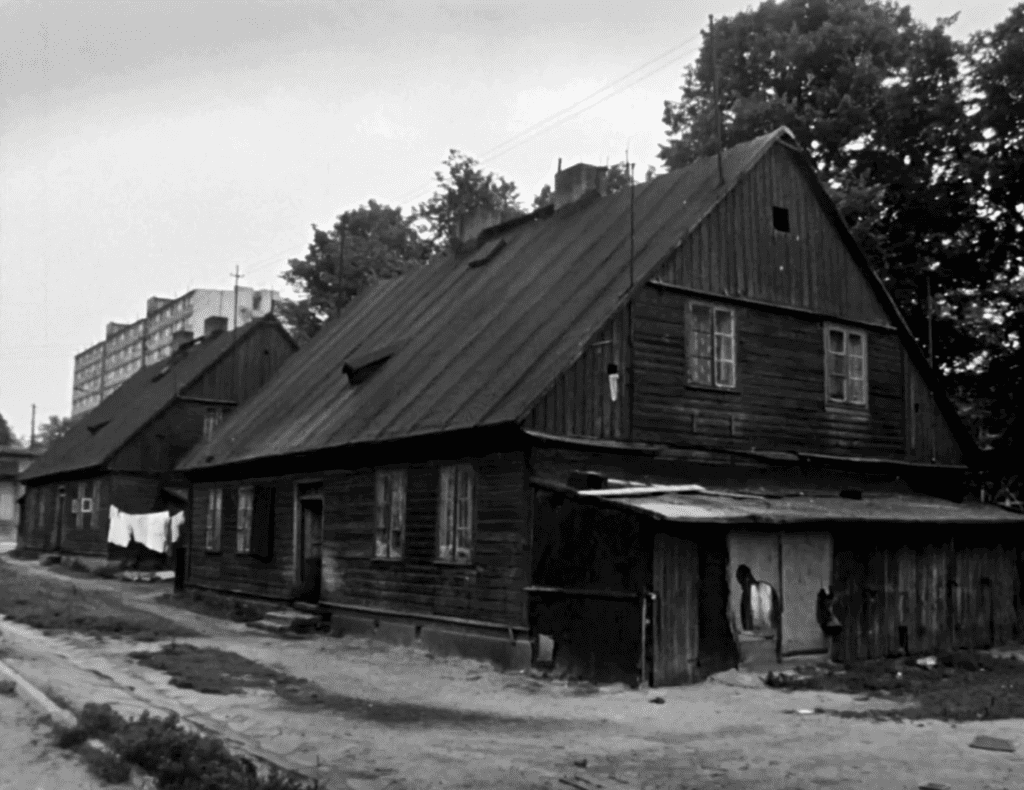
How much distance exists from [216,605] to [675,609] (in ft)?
47.9

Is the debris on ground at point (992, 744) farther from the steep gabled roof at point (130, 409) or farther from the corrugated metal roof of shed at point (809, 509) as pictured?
the steep gabled roof at point (130, 409)

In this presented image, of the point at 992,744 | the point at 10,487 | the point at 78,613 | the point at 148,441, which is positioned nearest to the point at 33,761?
the point at 992,744

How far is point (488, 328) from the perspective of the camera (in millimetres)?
21328

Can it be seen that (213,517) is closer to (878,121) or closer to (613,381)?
(613,381)

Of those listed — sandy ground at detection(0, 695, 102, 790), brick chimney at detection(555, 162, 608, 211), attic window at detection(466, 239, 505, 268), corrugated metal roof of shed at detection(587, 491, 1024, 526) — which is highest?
brick chimney at detection(555, 162, 608, 211)

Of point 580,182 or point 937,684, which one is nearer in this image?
point 937,684

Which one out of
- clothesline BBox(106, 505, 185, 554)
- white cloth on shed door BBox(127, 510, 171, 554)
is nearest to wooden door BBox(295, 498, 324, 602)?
clothesline BBox(106, 505, 185, 554)

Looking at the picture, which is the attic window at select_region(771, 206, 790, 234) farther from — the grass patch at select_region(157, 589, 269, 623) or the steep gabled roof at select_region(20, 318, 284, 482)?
the steep gabled roof at select_region(20, 318, 284, 482)

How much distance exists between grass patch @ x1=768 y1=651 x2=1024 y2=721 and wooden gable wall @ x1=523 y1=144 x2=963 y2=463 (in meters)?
4.46

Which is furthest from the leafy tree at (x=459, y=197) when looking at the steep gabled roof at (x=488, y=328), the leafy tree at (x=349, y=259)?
the steep gabled roof at (x=488, y=328)

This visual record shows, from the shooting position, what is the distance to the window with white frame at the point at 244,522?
86.8 feet

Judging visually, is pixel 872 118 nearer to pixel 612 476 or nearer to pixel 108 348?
pixel 612 476

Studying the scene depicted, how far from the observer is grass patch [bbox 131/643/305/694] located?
14.5 meters

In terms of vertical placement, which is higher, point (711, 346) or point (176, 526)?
point (711, 346)
